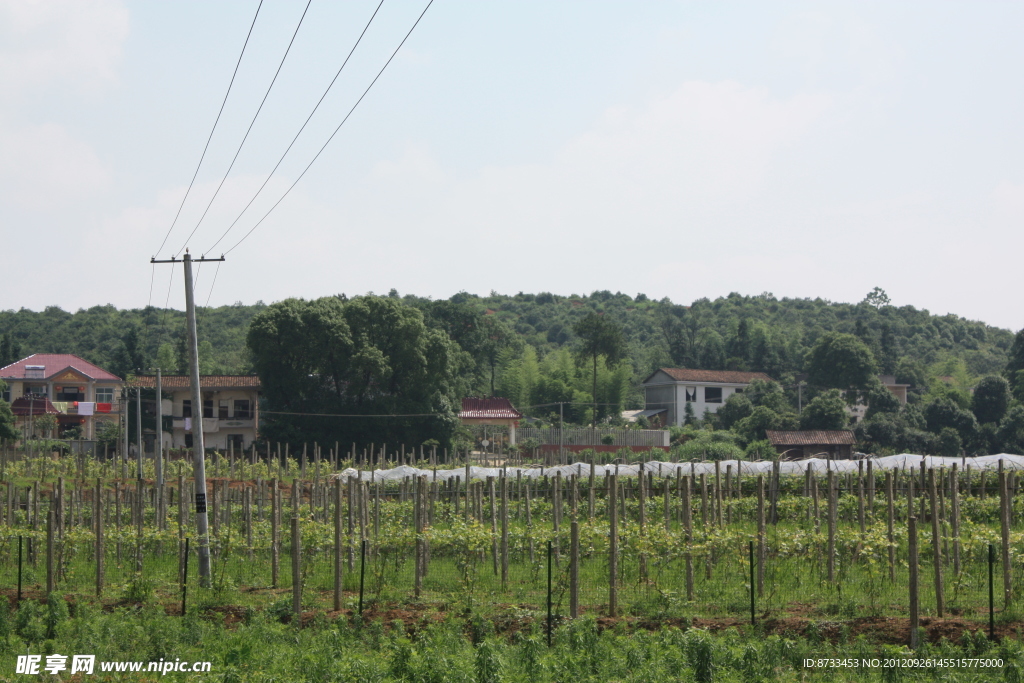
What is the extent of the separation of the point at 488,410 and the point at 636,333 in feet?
175

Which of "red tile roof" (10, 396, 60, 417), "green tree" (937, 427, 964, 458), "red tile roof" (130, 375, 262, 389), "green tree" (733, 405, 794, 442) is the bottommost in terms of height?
"green tree" (937, 427, 964, 458)

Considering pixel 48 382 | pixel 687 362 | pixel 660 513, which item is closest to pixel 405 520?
pixel 660 513

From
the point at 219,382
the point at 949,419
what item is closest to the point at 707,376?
the point at 949,419

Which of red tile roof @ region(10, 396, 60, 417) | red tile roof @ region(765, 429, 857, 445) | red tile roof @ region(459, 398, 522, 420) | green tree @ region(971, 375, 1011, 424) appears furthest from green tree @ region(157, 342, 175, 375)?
green tree @ region(971, 375, 1011, 424)

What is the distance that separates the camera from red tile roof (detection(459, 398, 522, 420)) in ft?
199

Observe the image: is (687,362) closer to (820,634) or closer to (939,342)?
(939,342)

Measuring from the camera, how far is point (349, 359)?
159 ft

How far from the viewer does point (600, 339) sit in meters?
69.9

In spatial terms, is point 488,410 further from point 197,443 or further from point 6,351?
point 197,443

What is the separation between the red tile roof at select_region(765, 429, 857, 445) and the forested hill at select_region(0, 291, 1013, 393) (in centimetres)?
2226

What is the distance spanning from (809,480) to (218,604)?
14615 millimetres

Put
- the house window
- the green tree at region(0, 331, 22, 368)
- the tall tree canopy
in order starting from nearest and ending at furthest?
1. the tall tree canopy
2. the house window
3. the green tree at region(0, 331, 22, 368)

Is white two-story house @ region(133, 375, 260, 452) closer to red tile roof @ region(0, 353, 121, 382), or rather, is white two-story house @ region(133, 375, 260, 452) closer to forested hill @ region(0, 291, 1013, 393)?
forested hill @ region(0, 291, 1013, 393)

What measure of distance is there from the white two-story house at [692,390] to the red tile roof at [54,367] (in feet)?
133
